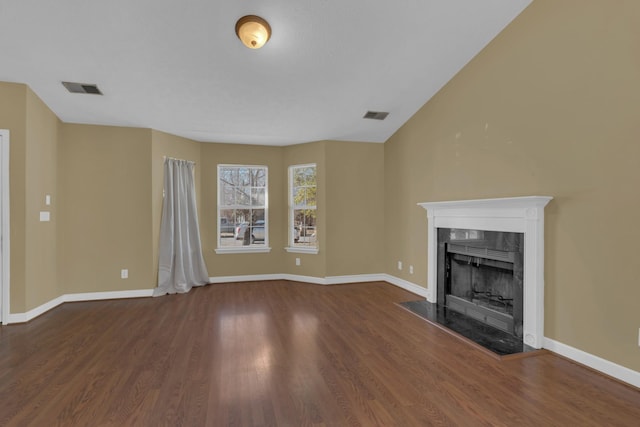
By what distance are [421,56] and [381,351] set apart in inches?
122

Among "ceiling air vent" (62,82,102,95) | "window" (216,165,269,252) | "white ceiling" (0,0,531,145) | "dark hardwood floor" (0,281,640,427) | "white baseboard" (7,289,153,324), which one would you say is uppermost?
"white ceiling" (0,0,531,145)

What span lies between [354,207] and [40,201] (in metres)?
4.35

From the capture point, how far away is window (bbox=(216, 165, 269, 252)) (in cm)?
557

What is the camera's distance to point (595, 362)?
240 centimetres

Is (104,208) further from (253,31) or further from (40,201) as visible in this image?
(253,31)

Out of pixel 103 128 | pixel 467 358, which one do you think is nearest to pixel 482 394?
pixel 467 358

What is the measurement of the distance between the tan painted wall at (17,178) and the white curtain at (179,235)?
1.49m

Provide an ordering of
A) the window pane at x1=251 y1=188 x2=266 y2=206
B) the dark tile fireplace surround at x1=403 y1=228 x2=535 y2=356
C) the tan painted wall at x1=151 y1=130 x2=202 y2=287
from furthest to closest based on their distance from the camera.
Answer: the window pane at x1=251 y1=188 x2=266 y2=206 → the tan painted wall at x1=151 y1=130 x2=202 y2=287 → the dark tile fireplace surround at x1=403 y1=228 x2=535 y2=356

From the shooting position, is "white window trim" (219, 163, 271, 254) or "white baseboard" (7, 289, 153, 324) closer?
"white baseboard" (7, 289, 153, 324)

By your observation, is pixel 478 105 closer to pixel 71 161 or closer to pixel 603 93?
Answer: pixel 603 93

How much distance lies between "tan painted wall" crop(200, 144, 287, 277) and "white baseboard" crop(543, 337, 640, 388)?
4081 millimetres

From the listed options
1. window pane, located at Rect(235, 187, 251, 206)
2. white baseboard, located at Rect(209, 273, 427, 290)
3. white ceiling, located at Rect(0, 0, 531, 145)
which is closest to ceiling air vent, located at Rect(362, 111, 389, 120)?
white ceiling, located at Rect(0, 0, 531, 145)

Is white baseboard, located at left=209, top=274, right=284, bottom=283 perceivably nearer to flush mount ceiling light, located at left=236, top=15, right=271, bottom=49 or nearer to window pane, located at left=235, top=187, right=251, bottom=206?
window pane, located at left=235, top=187, right=251, bottom=206

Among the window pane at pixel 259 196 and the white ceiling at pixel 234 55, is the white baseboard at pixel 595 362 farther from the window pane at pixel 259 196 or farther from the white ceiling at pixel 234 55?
the window pane at pixel 259 196
